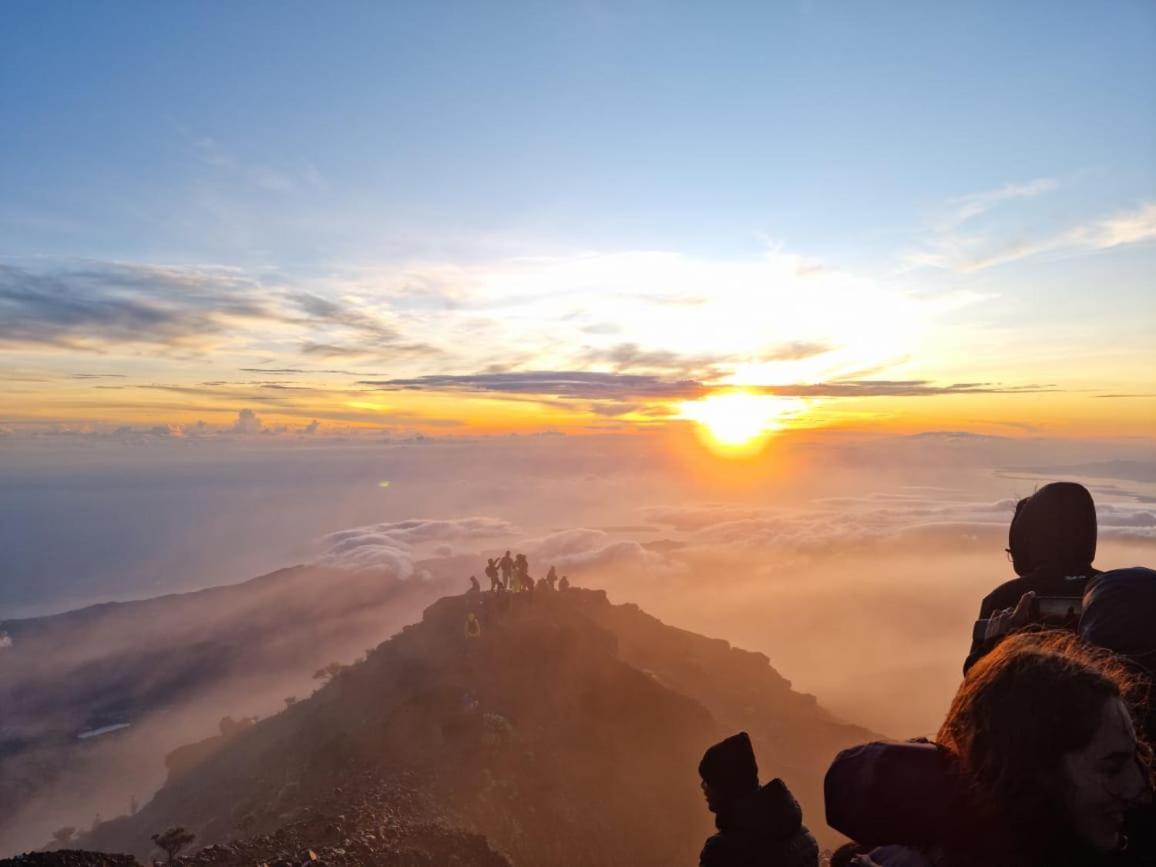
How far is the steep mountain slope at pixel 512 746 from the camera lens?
112 ft

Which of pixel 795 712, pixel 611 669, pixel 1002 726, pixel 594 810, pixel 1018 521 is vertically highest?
pixel 1018 521

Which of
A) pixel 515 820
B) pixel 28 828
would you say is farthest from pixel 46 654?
pixel 515 820

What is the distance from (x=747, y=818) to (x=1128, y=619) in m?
2.77

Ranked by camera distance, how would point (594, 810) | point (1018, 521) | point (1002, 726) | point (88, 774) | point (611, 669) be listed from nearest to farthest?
point (1002, 726) < point (1018, 521) < point (594, 810) < point (611, 669) < point (88, 774)

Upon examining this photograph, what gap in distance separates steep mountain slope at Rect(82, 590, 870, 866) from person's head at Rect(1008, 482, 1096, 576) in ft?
104

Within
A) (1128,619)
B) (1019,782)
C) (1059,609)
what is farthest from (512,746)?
(1019,782)

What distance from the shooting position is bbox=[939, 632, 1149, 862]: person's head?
306 cm

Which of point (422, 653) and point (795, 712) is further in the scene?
point (795, 712)

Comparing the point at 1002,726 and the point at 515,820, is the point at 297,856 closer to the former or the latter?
the point at 515,820

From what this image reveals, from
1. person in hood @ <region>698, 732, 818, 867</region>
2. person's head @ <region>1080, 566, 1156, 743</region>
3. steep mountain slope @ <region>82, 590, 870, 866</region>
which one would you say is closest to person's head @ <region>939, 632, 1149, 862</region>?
person's head @ <region>1080, 566, 1156, 743</region>

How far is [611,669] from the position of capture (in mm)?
47500

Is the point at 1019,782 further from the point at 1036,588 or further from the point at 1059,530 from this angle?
the point at 1059,530

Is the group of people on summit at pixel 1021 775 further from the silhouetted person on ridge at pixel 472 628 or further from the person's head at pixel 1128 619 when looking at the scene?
the silhouetted person on ridge at pixel 472 628

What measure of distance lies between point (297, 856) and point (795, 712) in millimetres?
50620
